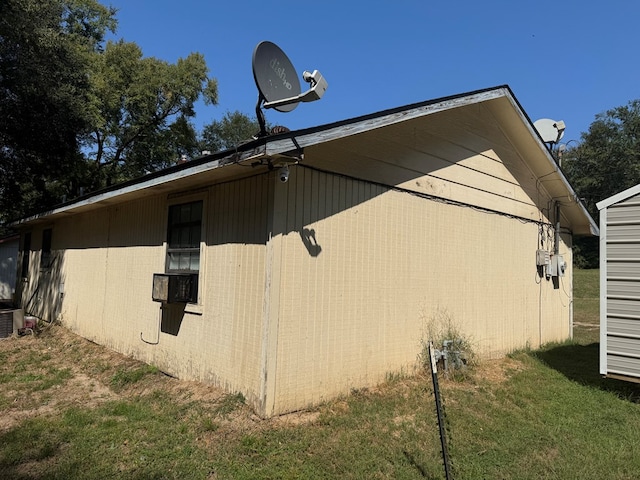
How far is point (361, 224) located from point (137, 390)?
3632 mm

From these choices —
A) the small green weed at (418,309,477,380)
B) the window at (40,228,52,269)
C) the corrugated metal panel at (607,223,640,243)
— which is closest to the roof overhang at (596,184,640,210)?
the corrugated metal panel at (607,223,640,243)

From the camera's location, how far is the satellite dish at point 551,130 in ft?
28.4

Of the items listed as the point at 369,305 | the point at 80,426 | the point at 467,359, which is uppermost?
the point at 369,305

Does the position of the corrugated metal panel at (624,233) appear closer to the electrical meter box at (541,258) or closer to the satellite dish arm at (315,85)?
the electrical meter box at (541,258)

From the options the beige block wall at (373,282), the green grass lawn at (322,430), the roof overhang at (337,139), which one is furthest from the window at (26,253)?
the beige block wall at (373,282)

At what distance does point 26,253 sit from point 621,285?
15499mm

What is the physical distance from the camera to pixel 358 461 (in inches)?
138

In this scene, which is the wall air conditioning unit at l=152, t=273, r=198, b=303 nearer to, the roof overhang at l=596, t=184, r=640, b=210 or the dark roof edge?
the dark roof edge

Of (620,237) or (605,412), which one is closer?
(605,412)

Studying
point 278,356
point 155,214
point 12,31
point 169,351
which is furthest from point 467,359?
point 12,31

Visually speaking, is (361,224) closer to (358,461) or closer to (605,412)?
(358,461)

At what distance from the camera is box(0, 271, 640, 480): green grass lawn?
3.42m

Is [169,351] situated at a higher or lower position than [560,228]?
lower

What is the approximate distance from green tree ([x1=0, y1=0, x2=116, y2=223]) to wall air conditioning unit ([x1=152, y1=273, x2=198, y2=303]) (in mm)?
7401
